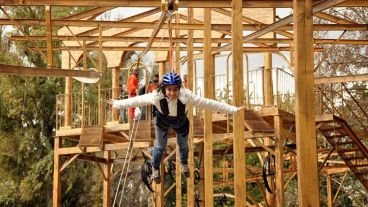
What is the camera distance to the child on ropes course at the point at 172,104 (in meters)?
8.13

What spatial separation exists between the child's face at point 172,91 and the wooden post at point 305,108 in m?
1.89

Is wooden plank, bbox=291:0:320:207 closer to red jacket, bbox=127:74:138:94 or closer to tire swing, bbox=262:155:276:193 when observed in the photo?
tire swing, bbox=262:155:276:193

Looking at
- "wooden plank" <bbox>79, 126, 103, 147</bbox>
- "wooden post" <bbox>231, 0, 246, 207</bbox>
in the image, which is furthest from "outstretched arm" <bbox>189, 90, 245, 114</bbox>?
"wooden plank" <bbox>79, 126, 103, 147</bbox>

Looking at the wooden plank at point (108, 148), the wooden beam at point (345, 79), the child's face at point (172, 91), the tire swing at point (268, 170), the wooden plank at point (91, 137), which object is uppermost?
the wooden beam at point (345, 79)

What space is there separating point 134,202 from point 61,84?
6.66 m

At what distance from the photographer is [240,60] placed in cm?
840

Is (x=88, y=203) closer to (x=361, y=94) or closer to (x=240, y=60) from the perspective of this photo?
(x=361, y=94)

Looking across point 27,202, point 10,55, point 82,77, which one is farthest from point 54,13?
point 82,77

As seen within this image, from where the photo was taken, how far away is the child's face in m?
8.28

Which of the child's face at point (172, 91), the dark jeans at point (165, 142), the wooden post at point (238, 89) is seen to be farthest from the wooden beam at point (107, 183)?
the child's face at point (172, 91)

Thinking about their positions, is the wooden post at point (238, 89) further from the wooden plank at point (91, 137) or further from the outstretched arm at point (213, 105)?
the wooden plank at point (91, 137)

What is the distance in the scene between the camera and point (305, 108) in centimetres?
679

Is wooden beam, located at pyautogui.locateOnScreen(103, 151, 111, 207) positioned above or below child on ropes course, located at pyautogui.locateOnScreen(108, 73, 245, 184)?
below

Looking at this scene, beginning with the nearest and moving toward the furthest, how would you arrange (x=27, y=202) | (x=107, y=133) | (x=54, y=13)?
(x=107, y=133)
(x=27, y=202)
(x=54, y=13)
